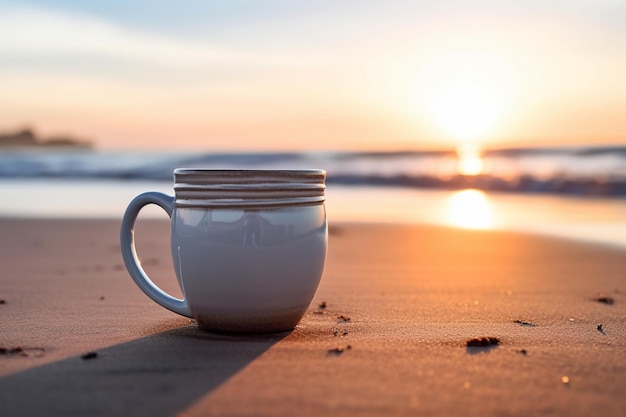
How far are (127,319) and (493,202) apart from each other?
7993 millimetres

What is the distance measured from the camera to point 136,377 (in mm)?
1839

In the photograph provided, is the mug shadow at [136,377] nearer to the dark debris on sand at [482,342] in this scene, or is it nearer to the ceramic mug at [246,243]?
the ceramic mug at [246,243]

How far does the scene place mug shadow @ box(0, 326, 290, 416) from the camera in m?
1.65

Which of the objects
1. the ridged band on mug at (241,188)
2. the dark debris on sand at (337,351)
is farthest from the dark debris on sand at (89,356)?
the dark debris on sand at (337,351)

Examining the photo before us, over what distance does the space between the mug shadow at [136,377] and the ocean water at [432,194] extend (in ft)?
13.2

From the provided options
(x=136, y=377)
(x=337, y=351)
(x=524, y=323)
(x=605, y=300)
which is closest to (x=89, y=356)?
(x=136, y=377)

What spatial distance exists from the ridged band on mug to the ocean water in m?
3.84

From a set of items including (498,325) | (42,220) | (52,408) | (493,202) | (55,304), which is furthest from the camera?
(493,202)

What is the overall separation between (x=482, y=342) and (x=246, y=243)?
0.79 m

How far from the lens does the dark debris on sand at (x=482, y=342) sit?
2.18 m

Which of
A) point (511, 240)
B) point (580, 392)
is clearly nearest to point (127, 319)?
point (580, 392)

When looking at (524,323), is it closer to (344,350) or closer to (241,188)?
(344,350)

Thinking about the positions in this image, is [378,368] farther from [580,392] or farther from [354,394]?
[580,392]

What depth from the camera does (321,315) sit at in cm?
272
